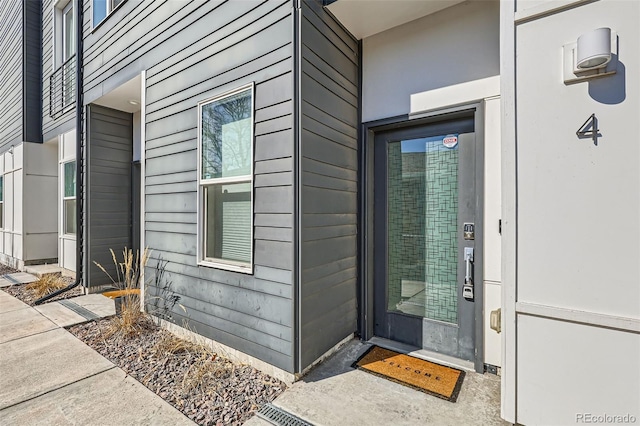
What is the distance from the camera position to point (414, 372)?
2.47 meters

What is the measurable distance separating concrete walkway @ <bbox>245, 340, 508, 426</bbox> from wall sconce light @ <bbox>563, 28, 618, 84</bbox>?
2.03m

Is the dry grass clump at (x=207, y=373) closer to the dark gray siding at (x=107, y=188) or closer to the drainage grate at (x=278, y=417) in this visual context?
the drainage grate at (x=278, y=417)

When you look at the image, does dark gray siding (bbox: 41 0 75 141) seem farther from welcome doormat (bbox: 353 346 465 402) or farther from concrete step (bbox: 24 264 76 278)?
welcome doormat (bbox: 353 346 465 402)

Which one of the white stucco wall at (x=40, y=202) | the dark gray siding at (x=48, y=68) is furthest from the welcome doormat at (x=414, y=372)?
the white stucco wall at (x=40, y=202)

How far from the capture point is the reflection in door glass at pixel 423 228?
2717 millimetres

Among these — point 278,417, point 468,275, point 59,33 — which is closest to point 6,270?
point 59,33

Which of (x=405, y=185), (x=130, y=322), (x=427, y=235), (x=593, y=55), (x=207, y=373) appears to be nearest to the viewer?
(x=593, y=55)

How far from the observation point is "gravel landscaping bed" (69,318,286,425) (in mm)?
2078

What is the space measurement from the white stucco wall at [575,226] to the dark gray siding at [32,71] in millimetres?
8758

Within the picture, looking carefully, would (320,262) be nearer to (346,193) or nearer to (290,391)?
(346,193)

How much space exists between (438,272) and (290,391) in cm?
159

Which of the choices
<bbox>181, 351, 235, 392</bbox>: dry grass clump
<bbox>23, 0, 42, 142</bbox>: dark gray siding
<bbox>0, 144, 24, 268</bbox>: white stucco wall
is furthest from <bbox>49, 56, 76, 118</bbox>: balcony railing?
<bbox>181, 351, 235, 392</bbox>: dry grass clump

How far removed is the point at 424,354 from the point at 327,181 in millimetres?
1749

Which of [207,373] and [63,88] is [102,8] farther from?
[207,373]
